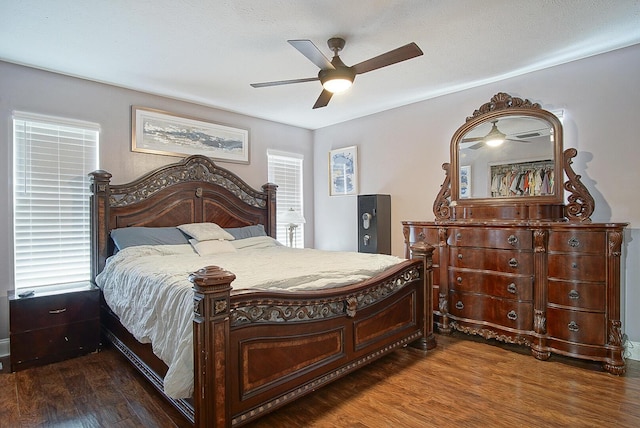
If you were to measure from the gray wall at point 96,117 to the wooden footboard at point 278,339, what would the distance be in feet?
8.58

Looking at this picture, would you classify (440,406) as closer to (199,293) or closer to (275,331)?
(275,331)

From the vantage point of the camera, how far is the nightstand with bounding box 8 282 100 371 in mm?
2727

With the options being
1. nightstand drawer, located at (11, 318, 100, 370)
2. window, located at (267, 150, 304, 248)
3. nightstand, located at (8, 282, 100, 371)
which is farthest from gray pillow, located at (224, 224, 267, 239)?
nightstand drawer, located at (11, 318, 100, 370)

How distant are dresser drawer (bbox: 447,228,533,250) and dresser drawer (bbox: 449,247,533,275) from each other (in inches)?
1.9

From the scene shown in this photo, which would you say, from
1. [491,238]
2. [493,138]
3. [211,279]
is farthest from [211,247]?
[493,138]

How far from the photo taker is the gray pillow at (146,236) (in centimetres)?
337

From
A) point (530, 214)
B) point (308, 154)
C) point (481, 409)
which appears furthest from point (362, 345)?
point (308, 154)

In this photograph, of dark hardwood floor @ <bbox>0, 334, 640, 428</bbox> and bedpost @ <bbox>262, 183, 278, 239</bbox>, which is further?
bedpost @ <bbox>262, 183, 278, 239</bbox>

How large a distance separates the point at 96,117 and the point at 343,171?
3163mm

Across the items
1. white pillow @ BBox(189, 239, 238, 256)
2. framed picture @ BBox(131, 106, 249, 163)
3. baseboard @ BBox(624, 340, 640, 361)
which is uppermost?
framed picture @ BBox(131, 106, 249, 163)

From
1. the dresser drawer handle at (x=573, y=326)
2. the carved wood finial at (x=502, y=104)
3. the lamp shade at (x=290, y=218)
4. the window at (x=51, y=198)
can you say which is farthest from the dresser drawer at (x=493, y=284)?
the window at (x=51, y=198)

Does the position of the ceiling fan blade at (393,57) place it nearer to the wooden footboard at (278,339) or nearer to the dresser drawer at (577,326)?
the wooden footboard at (278,339)

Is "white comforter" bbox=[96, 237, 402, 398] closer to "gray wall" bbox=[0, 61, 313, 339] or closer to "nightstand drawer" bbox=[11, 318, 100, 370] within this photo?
"nightstand drawer" bbox=[11, 318, 100, 370]

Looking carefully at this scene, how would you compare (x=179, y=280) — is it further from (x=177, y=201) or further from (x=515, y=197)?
(x=515, y=197)
